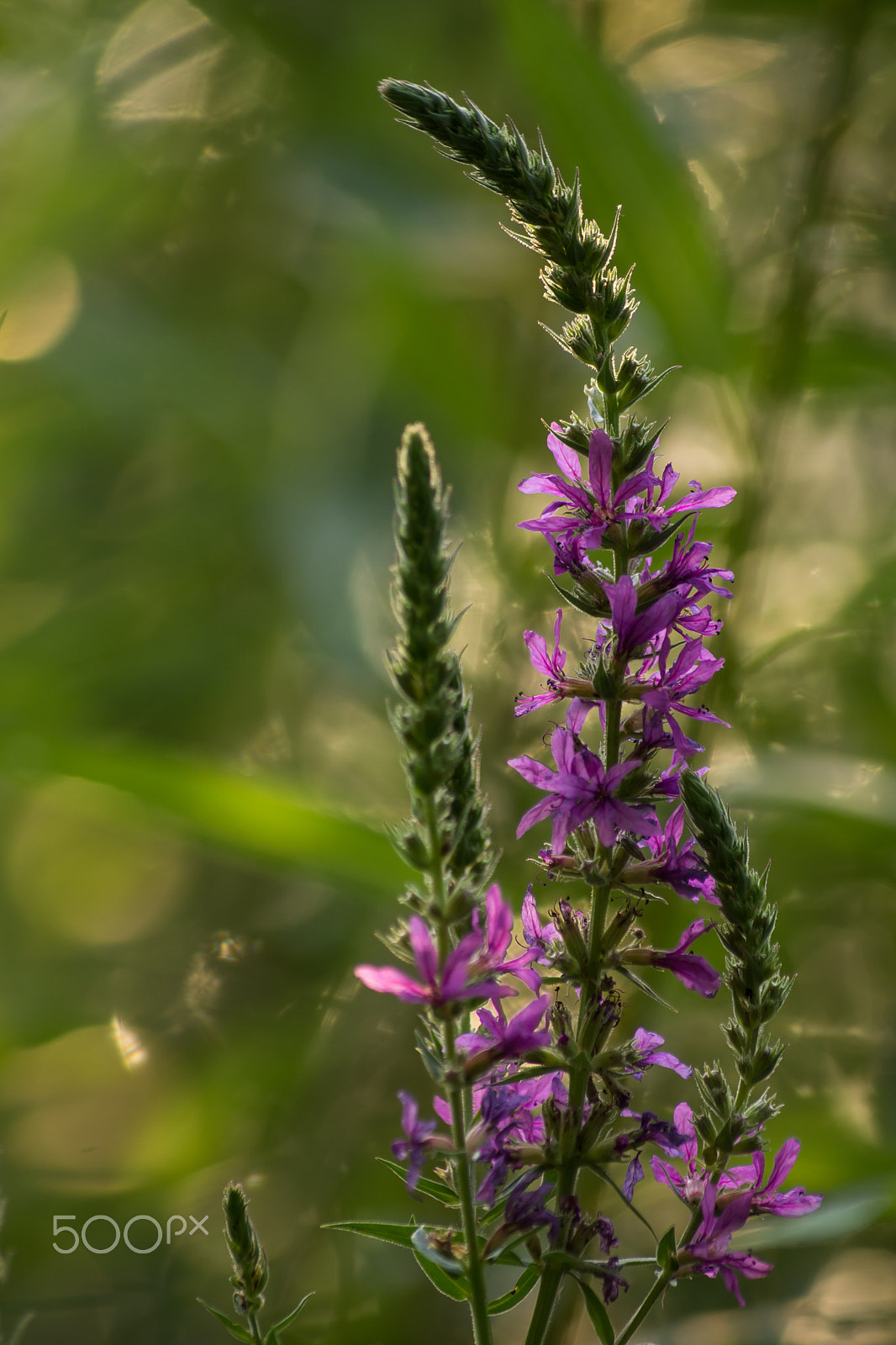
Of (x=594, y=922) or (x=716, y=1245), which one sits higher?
(x=594, y=922)

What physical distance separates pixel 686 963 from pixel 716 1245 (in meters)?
0.10

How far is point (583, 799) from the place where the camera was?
358mm

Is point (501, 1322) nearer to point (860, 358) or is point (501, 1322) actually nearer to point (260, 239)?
point (860, 358)

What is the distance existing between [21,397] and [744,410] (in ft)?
2.75

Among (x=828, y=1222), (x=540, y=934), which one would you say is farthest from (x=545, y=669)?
(x=828, y=1222)

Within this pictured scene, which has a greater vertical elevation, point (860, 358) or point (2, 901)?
point (860, 358)

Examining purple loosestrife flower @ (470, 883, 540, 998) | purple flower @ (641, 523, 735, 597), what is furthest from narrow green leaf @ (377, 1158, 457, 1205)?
purple flower @ (641, 523, 735, 597)

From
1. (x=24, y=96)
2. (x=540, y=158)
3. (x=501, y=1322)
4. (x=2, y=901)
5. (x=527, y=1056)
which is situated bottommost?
(x=501, y=1322)

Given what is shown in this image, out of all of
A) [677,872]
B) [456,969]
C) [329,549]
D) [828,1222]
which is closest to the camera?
[456,969]

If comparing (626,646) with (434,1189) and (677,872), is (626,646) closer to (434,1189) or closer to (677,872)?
(677,872)

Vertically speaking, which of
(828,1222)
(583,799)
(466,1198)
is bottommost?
(828,1222)

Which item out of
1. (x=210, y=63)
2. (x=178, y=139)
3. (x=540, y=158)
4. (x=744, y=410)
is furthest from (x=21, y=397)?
(x=540, y=158)

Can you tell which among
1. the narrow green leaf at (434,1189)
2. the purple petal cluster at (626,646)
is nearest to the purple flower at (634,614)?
the purple petal cluster at (626,646)

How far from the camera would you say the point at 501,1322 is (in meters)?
1.10
